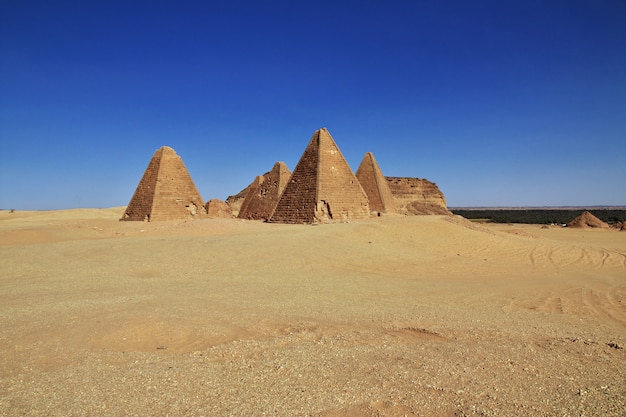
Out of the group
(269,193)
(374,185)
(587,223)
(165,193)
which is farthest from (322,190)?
(587,223)

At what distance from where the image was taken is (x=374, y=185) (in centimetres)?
2428

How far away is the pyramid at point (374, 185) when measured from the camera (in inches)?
941

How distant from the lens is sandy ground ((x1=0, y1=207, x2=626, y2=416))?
238 cm

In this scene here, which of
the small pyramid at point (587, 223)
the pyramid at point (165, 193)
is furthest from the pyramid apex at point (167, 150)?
the small pyramid at point (587, 223)

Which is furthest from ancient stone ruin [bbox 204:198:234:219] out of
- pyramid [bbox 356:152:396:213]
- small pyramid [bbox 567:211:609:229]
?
small pyramid [bbox 567:211:609:229]

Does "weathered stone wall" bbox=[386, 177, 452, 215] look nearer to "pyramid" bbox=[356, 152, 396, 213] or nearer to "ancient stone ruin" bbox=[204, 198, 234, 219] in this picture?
"pyramid" bbox=[356, 152, 396, 213]

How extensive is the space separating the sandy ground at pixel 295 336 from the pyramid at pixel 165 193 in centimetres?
825

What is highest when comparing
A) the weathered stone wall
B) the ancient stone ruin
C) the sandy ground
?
the weathered stone wall

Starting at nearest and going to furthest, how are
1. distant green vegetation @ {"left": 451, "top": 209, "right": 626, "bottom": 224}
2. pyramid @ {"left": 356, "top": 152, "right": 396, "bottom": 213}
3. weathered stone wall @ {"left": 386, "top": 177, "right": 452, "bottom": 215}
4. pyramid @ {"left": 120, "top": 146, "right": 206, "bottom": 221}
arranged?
1. pyramid @ {"left": 120, "top": 146, "right": 206, "bottom": 221}
2. pyramid @ {"left": 356, "top": 152, "right": 396, "bottom": 213}
3. weathered stone wall @ {"left": 386, "top": 177, "right": 452, "bottom": 215}
4. distant green vegetation @ {"left": 451, "top": 209, "right": 626, "bottom": 224}

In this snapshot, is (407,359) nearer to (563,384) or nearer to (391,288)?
(563,384)

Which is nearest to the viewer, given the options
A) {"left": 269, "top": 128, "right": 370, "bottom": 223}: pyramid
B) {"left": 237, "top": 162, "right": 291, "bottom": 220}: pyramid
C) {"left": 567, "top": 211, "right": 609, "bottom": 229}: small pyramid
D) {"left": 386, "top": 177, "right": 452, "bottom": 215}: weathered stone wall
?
{"left": 269, "top": 128, "right": 370, "bottom": 223}: pyramid

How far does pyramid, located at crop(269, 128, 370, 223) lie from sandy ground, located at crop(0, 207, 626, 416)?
6579 millimetres

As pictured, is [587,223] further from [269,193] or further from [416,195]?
[269,193]

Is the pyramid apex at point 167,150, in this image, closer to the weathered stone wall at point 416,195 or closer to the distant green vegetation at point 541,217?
the weathered stone wall at point 416,195
